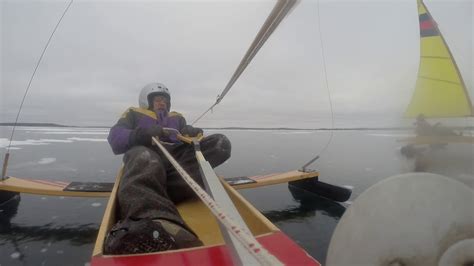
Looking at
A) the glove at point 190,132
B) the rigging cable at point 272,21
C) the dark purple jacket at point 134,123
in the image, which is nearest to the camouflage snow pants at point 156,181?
the glove at point 190,132

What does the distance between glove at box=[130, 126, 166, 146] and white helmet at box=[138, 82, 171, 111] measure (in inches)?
44.0

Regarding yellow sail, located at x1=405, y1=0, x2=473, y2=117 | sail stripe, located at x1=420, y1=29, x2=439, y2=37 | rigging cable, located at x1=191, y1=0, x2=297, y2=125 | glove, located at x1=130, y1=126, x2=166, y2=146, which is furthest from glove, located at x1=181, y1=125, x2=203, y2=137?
sail stripe, located at x1=420, y1=29, x2=439, y2=37

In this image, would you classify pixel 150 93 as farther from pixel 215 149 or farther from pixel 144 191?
pixel 144 191

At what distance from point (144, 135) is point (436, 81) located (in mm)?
13204

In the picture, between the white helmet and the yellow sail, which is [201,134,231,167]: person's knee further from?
the yellow sail

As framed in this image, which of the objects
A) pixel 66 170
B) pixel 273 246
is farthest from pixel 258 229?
pixel 66 170

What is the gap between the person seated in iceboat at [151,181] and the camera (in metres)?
1.32

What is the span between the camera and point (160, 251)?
131 cm

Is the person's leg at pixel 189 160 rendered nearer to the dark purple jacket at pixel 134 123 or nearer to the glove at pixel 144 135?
the glove at pixel 144 135

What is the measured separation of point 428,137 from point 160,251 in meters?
7.90

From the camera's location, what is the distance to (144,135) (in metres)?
2.84

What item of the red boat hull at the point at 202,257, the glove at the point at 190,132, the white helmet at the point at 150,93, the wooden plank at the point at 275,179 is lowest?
the wooden plank at the point at 275,179

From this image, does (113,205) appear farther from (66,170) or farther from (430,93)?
(430,93)

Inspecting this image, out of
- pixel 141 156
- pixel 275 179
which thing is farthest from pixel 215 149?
pixel 275 179
